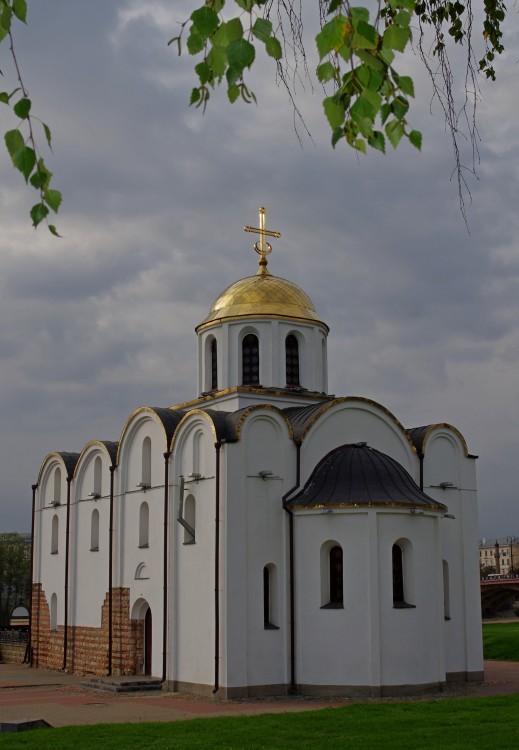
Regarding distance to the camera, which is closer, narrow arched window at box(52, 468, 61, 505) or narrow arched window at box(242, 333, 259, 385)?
narrow arched window at box(242, 333, 259, 385)

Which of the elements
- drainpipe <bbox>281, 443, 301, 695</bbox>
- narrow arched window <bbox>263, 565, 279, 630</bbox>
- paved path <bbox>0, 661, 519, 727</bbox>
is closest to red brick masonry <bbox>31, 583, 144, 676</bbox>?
paved path <bbox>0, 661, 519, 727</bbox>

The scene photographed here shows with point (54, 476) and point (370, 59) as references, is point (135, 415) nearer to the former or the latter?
point (54, 476)

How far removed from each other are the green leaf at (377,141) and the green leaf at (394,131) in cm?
4

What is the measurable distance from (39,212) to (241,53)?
105cm

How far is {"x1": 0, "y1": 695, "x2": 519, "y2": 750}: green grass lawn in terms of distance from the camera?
12.2 m

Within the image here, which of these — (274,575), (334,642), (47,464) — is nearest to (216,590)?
(274,575)

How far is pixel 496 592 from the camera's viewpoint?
54.4 m

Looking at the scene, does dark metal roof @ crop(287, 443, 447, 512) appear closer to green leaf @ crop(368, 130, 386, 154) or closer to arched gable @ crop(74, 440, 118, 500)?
arched gable @ crop(74, 440, 118, 500)

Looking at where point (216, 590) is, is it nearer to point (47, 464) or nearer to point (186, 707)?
point (186, 707)

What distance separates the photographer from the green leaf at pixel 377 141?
400cm

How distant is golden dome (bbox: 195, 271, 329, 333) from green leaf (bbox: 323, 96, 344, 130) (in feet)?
64.3

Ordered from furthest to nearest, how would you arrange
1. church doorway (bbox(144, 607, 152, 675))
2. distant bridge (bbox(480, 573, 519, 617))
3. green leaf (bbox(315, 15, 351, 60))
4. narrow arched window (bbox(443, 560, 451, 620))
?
distant bridge (bbox(480, 573, 519, 617)), church doorway (bbox(144, 607, 152, 675)), narrow arched window (bbox(443, 560, 451, 620)), green leaf (bbox(315, 15, 351, 60))

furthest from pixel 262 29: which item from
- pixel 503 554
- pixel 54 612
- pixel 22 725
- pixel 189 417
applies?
pixel 503 554

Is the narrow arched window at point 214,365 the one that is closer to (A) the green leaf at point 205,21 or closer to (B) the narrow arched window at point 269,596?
(B) the narrow arched window at point 269,596
